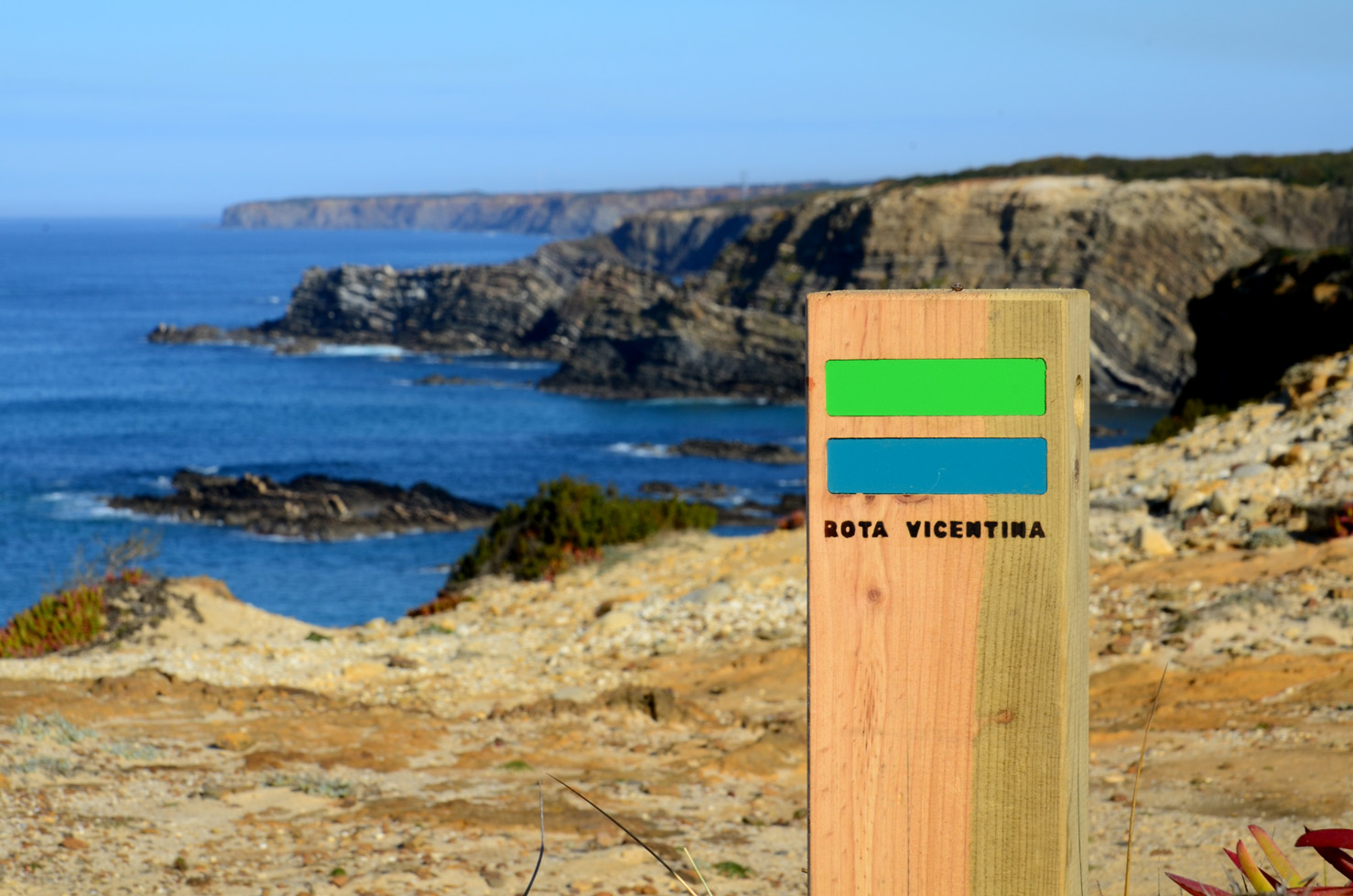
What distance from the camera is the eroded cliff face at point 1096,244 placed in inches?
2667

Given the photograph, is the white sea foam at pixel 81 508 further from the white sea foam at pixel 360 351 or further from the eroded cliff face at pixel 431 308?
the eroded cliff face at pixel 431 308

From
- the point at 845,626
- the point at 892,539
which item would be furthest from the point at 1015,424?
the point at 845,626

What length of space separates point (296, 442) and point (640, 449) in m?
14.9

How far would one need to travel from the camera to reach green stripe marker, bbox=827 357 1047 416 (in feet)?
6.93

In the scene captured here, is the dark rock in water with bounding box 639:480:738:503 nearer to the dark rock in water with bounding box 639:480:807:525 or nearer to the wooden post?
the dark rock in water with bounding box 639:480:807:525

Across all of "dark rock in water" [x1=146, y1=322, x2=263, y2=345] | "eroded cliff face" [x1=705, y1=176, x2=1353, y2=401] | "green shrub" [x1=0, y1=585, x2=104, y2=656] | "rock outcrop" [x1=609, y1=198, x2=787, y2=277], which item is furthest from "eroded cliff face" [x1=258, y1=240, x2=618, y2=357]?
"green shrub" [x1=0, y1=585, x2=104, y2=656]

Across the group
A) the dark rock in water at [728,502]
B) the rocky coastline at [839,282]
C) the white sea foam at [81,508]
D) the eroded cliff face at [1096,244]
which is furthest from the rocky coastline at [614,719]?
the eroded cliff face at [1096,244]

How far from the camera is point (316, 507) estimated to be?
1489 inches

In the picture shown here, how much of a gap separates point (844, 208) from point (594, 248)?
276 feet

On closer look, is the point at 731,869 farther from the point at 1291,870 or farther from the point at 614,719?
the point at 614,719

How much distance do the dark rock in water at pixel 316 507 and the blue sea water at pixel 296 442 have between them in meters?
0.82

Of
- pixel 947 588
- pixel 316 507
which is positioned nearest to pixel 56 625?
pixel 947 588

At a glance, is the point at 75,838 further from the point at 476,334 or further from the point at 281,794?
the point at 476,334

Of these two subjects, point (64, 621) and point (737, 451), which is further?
point (737, 451)
